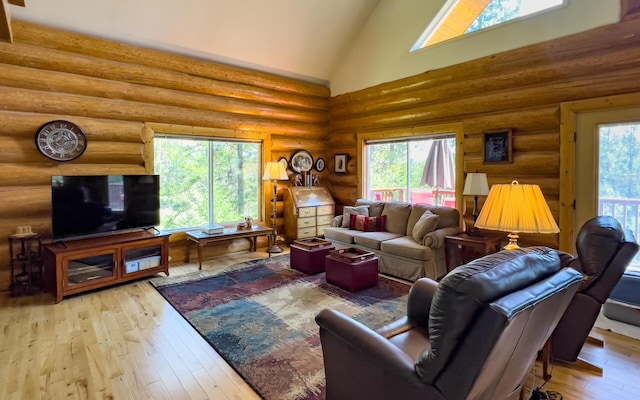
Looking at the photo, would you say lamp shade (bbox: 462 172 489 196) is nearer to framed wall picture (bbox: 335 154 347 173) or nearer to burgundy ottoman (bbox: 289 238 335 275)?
burgundy ottoman (bbox: 289 238 335 275)

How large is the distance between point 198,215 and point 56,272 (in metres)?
2.29

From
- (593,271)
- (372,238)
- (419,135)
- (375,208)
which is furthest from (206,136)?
(593,271)

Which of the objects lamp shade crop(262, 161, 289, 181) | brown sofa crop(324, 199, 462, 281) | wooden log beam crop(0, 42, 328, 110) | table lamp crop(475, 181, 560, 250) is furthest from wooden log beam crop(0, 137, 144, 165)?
table lamp crop(475, 181, 560, 250)

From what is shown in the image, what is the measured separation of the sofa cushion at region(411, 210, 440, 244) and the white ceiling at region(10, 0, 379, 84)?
3.94 metres

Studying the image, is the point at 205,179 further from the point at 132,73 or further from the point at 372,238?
the point at 372,238

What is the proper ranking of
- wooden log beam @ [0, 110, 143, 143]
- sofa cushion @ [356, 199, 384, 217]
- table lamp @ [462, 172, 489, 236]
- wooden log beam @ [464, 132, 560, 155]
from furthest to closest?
sofa cushion @ [356, 199, 384, 217] → table lamp @ [462, 172, 489, 236] → wooden log beam @ [464, 132, 560, 155] → wooden log beam @ [0, 110, 143, 143]

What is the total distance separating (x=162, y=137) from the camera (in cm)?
543

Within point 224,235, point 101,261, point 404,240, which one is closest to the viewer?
point 101,261

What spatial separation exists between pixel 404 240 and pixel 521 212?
248 cm

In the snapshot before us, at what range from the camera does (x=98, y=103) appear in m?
4.75

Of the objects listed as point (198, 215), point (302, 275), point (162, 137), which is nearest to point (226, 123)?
point (162, 137)

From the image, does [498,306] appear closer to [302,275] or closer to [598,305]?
[598,305]

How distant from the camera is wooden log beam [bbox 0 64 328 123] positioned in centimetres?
424

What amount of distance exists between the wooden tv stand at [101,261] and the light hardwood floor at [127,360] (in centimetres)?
30
